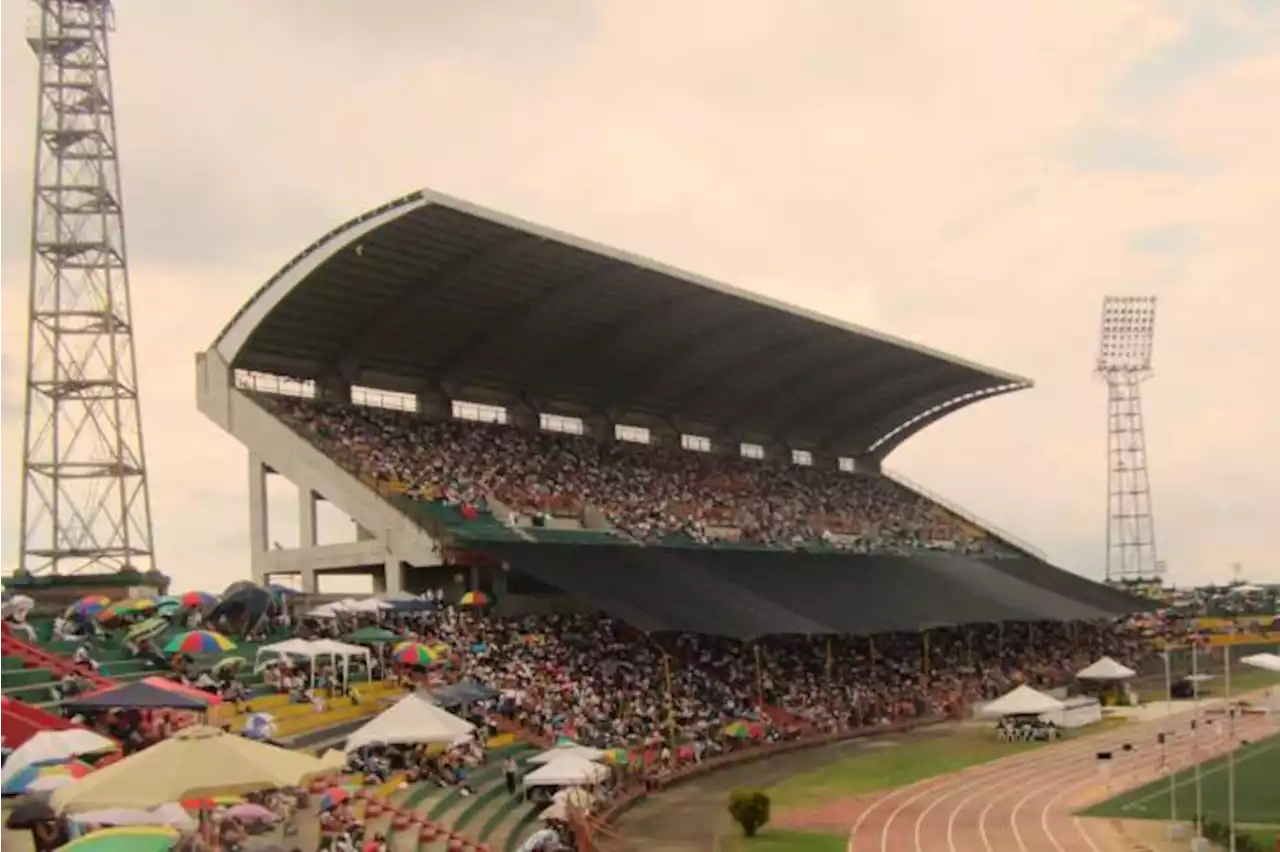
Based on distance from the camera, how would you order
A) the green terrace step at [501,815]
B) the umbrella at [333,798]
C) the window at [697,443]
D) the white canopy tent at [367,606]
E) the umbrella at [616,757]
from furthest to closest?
the window at [697,443] → the white canopy tent at [367,606] → the umbrella at [616,757] → the green terrace step at [501,815] → the umbrella at [333,798]

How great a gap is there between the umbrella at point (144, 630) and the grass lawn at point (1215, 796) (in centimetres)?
1979

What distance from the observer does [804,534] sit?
61.4m

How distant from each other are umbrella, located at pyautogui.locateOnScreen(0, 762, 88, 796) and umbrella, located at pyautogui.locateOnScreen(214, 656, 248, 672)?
12333 millimetres

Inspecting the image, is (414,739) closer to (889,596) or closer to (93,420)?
(93,420)

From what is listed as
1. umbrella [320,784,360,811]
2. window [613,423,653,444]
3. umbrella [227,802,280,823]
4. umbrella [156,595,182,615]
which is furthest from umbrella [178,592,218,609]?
window [613,423,653,444]

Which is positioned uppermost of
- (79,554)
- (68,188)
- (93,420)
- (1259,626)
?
(68,188)

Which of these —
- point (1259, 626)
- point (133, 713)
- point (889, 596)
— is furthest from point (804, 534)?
point (133, 713)

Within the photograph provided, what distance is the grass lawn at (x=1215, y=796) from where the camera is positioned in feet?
103

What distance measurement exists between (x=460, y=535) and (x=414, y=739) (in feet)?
61.1

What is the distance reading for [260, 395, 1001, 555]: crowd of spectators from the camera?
49281mm

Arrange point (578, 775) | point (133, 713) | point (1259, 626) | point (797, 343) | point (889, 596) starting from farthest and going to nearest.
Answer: point (1259, 626), point (797, 343), point (889, 596), point (578, 775), point (133, 713)

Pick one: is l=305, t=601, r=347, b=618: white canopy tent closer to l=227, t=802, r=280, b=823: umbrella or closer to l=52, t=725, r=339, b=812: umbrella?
l=227, t=802, r=280, b=823: umbrella

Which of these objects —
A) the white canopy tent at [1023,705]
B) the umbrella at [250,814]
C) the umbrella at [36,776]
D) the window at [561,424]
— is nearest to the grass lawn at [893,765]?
the white canopy tent at [1023,705]

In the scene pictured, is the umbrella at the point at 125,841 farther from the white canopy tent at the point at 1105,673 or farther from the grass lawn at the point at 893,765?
the white canopy tent at the point at 1105,673
